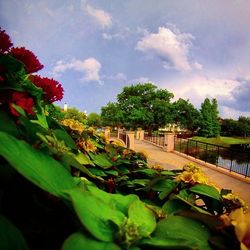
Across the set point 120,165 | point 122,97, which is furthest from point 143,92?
point 120,165

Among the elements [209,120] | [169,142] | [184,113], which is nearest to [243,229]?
[169,142]

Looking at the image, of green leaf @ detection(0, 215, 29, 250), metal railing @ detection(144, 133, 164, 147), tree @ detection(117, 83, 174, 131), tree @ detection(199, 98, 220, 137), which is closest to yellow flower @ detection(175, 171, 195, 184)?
green leaf @ detection(0, 215, 29, 250)

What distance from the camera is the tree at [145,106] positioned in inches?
1732

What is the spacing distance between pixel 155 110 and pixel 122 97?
19.8 ft

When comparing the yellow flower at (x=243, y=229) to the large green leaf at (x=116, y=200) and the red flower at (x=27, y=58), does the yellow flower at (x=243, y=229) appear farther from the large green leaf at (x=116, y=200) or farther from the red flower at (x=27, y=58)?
the red flower at (x=27, y=58)

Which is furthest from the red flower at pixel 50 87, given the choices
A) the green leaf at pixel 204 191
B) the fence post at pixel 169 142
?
the fence post at pixel 169 142

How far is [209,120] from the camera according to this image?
55.6 meters

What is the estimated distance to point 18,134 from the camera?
34.7 inches

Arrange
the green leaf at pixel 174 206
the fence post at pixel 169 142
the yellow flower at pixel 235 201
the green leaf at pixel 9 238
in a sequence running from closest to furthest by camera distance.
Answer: the green leaf at pixel 9 238 < the green leaf at pixel 174 206 < the yellow flower at pixel 235 201 < the fence post at pixel 169 142

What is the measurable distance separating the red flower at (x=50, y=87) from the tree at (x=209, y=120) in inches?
2145

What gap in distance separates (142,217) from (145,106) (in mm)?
46010

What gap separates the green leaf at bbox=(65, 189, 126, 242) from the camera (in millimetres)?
561

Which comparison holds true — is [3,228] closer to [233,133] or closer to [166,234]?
[166,234]

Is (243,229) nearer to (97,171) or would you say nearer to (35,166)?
(35,166)
